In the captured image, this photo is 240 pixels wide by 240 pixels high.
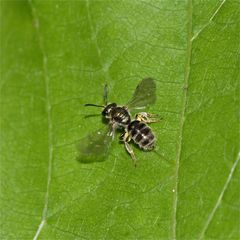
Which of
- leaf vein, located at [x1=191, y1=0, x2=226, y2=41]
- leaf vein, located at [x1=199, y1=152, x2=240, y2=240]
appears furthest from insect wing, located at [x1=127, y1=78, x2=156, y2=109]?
leaf vein, located at [x1=199, y1=152, x2=240, y2=240]

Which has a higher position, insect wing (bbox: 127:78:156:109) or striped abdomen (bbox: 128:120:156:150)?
insect wing (bbox: 127:78:156:109)

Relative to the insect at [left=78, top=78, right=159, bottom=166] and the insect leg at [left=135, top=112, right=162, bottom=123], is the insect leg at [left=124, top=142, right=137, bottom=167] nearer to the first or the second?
the insect at [left=78, top=78, right=159, bottom=166]

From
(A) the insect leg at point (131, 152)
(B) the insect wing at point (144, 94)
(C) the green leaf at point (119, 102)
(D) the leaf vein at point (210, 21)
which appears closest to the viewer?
(C) the green leaf at point (119, 102)

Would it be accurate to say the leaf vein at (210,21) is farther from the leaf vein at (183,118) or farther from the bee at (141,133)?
the bee at (141,133)

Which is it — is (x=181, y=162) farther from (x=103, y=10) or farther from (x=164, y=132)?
(x=103, y=10)

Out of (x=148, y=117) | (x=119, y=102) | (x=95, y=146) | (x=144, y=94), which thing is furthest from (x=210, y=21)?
(x=95, y=146)

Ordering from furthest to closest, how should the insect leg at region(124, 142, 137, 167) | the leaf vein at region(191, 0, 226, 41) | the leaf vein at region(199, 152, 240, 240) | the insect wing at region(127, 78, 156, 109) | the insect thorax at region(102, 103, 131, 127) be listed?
the insect thorax at region(102, 103, 131, 127) < the insect wing at region(127, 78, 156, 109) < the insect leg at region(124, 142, 137, 167) < the leaf vein at region(191, 0, 226, 41) < the leaf vein at region(199, 152, 240, 240)

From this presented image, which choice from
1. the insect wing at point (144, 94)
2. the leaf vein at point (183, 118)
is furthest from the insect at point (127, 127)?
the leaf vein at point (183, 118)
